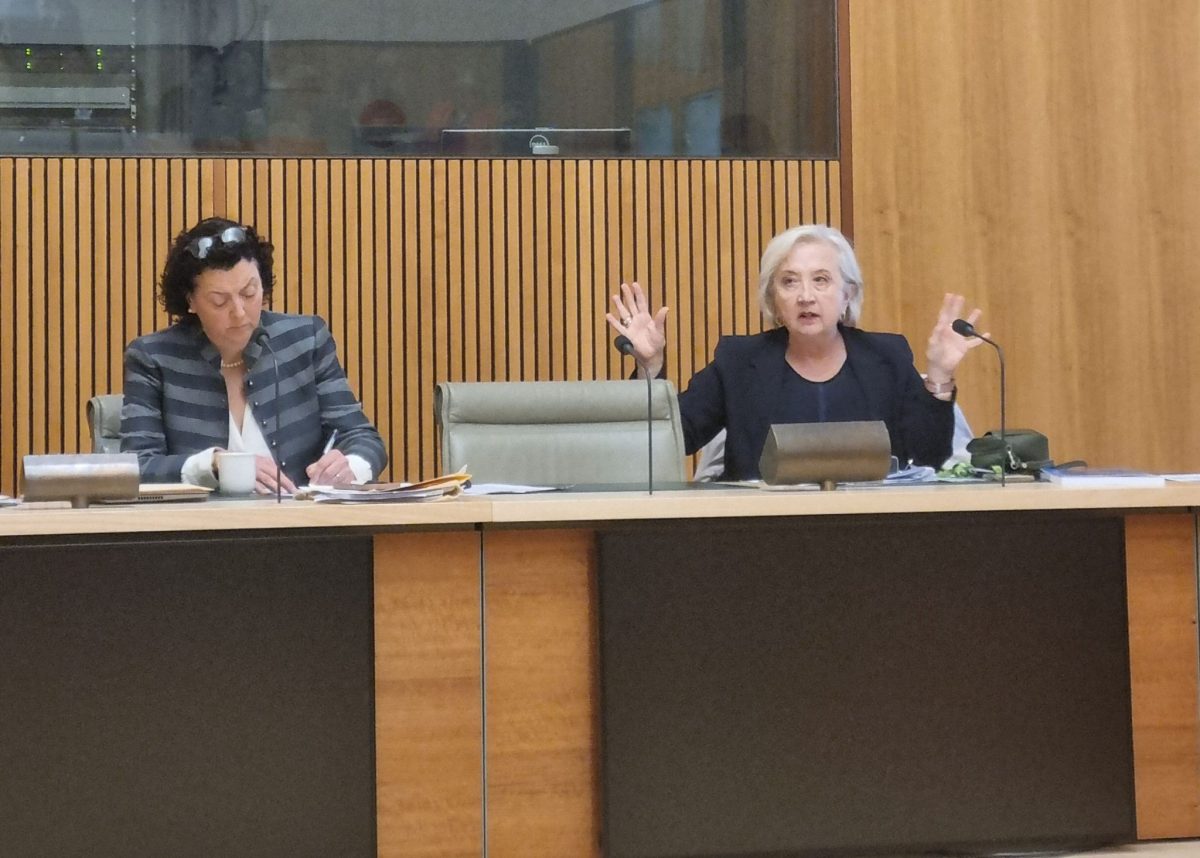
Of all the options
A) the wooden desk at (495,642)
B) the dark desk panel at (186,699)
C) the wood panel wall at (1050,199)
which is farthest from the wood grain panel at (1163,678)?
the wood panel wall at (1050,199)

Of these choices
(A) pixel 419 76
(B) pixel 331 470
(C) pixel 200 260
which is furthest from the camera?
→ (A) pixel 419 76

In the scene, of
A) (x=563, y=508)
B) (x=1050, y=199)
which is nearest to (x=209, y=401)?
(x=563, y=508)

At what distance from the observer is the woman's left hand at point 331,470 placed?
2.81 meters

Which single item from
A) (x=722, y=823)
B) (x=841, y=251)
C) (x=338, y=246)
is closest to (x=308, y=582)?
(x=722, y=823)

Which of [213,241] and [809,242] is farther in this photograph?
[809,242]

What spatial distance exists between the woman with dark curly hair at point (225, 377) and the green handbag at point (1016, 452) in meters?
1.36

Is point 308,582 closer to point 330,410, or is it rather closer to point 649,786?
point 649,786

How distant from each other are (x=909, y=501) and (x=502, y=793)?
30.7 inches

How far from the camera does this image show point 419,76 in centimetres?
510

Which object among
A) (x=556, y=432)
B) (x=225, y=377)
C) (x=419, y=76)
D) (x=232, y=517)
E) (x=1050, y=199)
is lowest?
(x=232, y=517)

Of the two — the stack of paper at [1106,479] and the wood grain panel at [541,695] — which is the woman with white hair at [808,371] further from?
the wood grain panel at [541,695]

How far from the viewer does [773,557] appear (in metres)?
2.10

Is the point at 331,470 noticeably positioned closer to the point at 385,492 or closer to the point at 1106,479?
the point at 385,492

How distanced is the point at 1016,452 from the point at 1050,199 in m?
2.94
